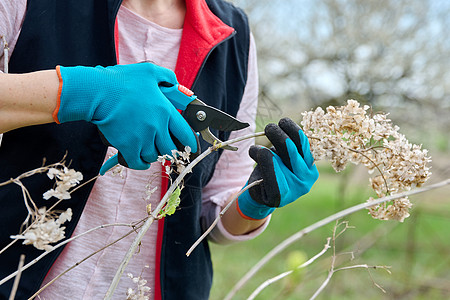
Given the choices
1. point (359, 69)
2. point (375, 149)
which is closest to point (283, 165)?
point (375, 149)

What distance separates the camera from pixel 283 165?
1.21 metres

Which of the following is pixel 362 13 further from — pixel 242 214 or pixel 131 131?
pixel 131 131

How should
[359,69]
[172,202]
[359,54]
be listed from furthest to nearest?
1. [359,54]
2. [359,69]
3. [172,202]

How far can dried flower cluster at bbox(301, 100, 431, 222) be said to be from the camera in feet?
3.47

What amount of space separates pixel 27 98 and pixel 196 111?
1.27 ft

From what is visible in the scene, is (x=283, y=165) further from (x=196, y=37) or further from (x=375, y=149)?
(x=196, y=37)

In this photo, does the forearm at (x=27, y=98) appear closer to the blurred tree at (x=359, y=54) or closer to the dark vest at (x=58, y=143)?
the dark vest at (x=58, y=143)

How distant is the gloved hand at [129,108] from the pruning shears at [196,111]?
3cm

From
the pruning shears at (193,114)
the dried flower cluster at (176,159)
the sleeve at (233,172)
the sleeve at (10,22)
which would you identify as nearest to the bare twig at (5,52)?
the sleeve at (10,22)

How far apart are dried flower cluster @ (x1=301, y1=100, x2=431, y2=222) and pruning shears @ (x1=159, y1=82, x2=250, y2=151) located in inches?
7.9

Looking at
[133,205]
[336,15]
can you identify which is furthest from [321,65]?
[133,205]

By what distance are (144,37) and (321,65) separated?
3.82 m

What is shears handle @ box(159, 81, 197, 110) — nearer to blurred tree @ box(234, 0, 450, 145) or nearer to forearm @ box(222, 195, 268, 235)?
forearm @ box(222, 195, 268, 235)

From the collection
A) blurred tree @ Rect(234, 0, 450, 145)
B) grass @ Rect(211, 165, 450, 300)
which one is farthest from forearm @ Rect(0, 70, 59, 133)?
blurred tree @ Rect(234, 0, 450, 145)
